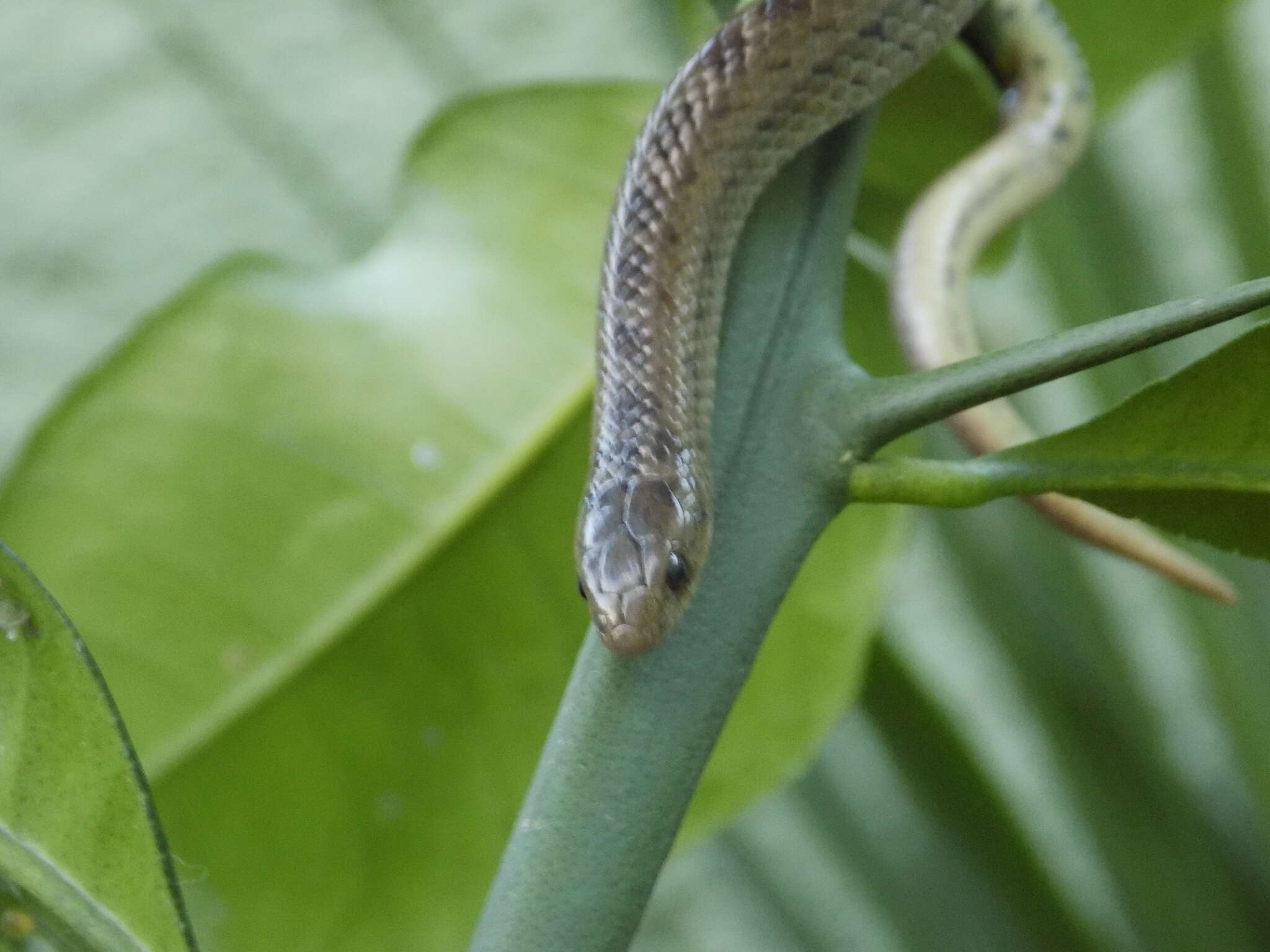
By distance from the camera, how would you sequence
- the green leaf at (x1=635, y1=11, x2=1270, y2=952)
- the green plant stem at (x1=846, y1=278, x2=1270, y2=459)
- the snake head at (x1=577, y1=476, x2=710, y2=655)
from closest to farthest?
the green plant stem at (x1=846, y1=278, x2=1270, y2=459), the snake head at (x1=577, y1=476, x2=710, y2=655), the green leaf at (x1=635, y1=11, x2=1270, y2=952)

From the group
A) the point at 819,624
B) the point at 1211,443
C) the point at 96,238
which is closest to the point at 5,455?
the point at 96,238

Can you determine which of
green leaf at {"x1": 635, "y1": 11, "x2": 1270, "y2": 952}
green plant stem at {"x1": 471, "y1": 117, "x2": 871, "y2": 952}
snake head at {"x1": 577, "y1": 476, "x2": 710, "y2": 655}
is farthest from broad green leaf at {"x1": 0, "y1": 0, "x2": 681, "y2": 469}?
green plant stem at {"x1": 471, "y1": 117, "x2": 871, "y2": 952}

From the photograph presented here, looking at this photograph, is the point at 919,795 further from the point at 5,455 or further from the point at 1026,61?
the point at 5,455

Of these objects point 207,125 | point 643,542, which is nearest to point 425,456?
point 643,542

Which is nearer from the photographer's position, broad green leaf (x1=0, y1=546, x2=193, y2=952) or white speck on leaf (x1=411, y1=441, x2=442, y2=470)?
broad green leaf (x1=0, y1=546, x2=193, y2=952)

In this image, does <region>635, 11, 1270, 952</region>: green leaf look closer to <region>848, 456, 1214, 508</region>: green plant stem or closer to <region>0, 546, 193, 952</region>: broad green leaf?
<region>848, 456, 1214, 508</region>: green plant stem

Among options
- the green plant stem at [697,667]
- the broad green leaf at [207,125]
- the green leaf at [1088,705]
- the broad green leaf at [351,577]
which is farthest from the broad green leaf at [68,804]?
the broad green leaf at [207,125]
